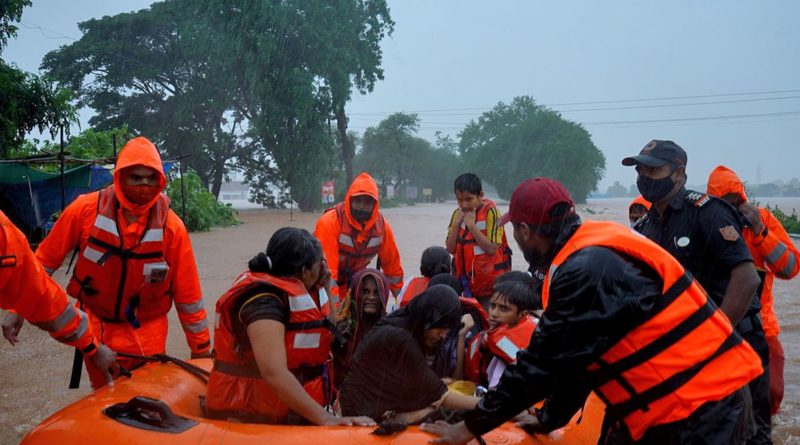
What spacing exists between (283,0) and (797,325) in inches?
978

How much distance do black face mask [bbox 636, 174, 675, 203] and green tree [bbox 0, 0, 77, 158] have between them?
10994 millimetres

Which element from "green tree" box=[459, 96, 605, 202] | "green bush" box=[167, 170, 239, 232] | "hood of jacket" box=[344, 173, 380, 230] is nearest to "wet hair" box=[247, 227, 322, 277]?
"hood of jacket" box=[344, 173, 380, 230]

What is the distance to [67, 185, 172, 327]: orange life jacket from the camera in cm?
305

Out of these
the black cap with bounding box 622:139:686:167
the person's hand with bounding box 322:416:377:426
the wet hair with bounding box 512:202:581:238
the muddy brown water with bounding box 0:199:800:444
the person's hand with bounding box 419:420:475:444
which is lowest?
the muddy brown water with bounding box 0:199:800:444

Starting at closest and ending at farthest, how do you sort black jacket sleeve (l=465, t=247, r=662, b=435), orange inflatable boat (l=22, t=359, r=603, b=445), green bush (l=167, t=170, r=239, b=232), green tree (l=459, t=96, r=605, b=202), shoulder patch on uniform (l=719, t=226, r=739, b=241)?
black jacket sleeve (l=465, t=247, r=662, b=435) < orange inflatable boat (l=22, t=359, r=603, b=445) < shoulder patch on uniform (l=719, t=226, r=739, b=241) < green bush (l=167, t=170, r=239, b=232) < green tree (l=459, t=96, r=605, b=202)

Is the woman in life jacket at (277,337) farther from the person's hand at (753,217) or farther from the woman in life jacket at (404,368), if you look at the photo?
the person's hand at (753,217)

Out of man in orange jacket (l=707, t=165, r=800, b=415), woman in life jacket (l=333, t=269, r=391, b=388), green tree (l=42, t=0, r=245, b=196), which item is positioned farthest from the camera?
green tree (l=42, t=0, r=245, b=196)

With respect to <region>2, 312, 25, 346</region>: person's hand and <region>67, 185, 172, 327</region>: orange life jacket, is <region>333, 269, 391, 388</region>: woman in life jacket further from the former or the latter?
<region>2, 312, 25, 346</region>: person's hand

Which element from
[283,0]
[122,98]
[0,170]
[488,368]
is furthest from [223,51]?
[488,368]

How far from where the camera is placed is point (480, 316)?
11.6 ft

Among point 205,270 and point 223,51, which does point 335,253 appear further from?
point 223,51

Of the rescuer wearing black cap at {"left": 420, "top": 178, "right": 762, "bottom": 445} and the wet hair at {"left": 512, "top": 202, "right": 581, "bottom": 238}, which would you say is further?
the wet hair at {"left": 512, "top": 202, "right": 581, "bottom": 238}

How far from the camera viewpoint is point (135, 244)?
3100mm

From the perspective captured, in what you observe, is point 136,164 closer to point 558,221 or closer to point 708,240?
point 558,221
